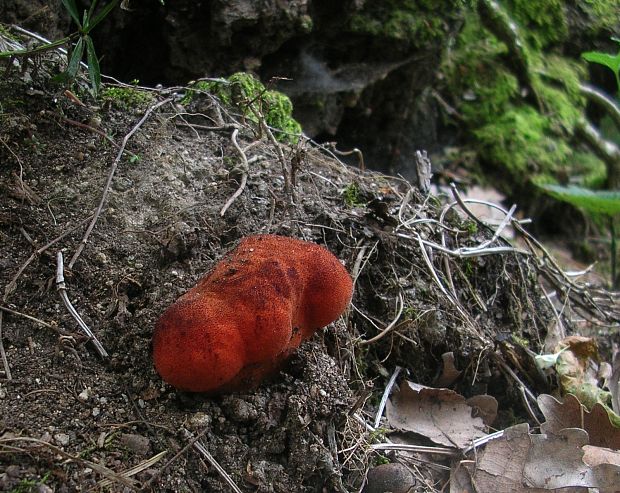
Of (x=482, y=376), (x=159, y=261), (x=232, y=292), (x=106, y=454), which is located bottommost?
(x=482, y=376)

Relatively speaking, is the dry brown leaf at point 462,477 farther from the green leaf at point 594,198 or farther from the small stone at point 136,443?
the green leaf at point 594,198

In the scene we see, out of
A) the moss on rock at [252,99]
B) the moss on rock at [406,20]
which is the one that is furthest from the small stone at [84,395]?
the moss on rock at [406,20]

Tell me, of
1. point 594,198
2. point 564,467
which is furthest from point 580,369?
point 594,198

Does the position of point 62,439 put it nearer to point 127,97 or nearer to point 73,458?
point 73,458

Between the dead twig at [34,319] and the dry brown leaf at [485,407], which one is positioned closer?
the dead twig at [34,319]

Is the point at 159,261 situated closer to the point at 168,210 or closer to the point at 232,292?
the point at 168,210

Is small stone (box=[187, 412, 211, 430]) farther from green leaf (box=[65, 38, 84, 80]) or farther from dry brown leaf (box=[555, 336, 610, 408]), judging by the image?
dry brown leaf (box=[555, 336, 610, 408])

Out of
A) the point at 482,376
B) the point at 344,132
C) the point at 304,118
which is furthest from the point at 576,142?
the point at 482,376
